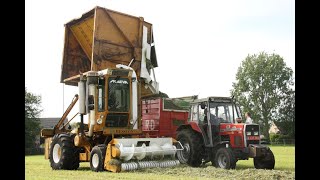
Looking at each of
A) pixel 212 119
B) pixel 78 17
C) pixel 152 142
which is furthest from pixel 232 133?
pixel 78 17

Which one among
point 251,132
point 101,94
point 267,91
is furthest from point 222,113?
point 267,91

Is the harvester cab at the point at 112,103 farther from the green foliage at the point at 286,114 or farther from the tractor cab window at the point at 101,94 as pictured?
the green foliage at the point at 286,114

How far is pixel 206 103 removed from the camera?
39.2ft

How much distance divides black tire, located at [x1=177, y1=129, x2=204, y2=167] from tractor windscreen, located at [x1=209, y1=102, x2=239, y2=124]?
2.45ft

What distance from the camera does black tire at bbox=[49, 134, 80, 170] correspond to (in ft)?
37.6

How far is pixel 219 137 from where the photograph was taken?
11781 mm

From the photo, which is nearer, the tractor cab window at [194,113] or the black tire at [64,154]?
the black tire at [64,154]

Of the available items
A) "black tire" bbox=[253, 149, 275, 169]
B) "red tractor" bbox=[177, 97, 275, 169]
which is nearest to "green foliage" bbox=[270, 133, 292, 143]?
"red tractor" bbox=[177, 97, 275, 169]

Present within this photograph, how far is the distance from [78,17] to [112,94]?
10.8 feet

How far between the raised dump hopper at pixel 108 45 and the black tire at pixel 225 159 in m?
3.30

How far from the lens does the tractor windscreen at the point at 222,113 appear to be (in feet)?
39.3

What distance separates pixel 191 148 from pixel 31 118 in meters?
23.9

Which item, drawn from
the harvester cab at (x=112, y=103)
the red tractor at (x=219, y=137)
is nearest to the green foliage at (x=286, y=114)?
the red tractor at (x=219, y=137)
